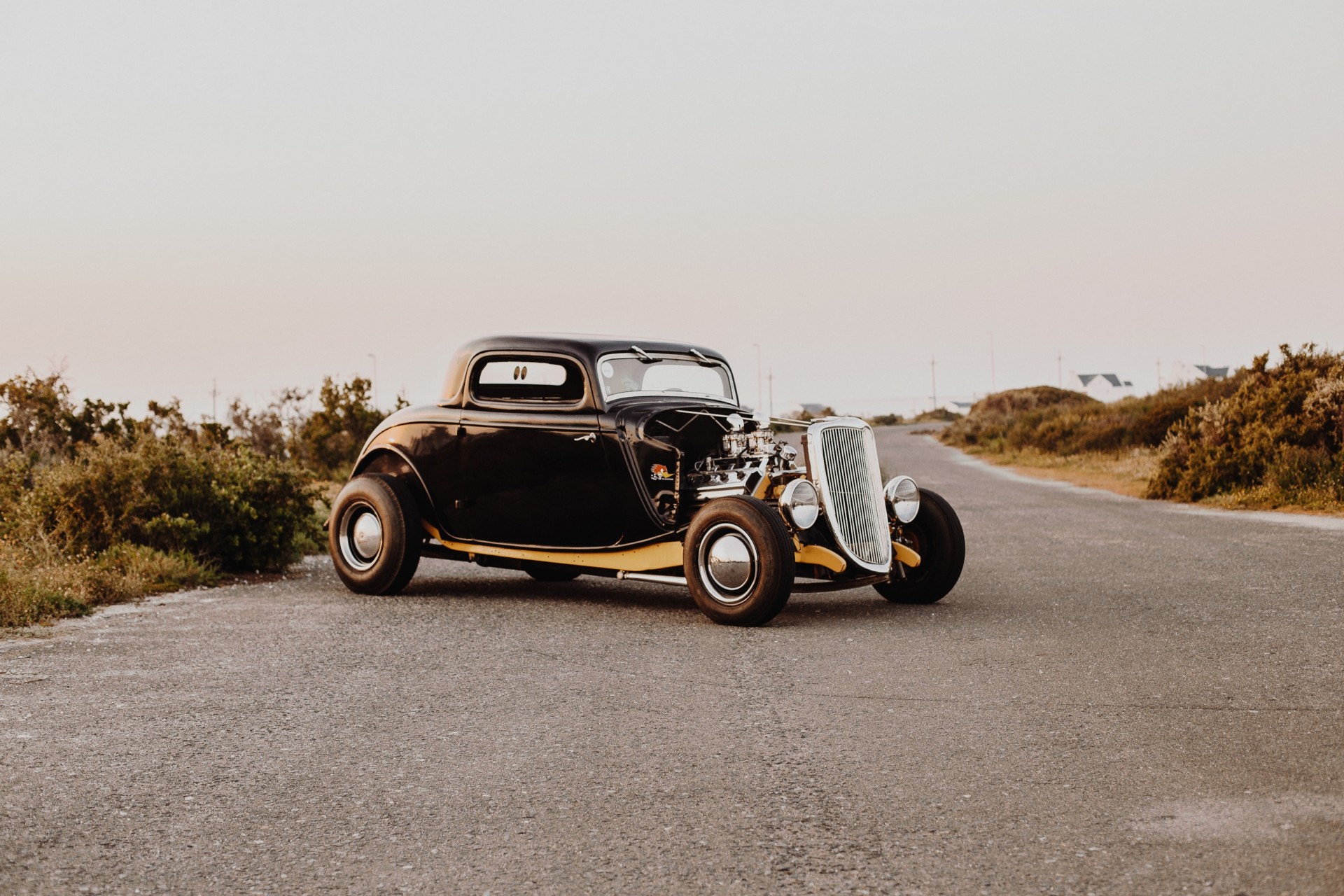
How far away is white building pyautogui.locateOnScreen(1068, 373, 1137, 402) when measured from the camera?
102750 mm

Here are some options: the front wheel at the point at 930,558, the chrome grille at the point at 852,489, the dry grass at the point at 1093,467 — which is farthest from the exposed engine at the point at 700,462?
the dry grass at the point at 1093,467

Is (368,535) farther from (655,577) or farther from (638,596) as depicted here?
(655,577)

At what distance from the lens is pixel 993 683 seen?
6199 millimetres

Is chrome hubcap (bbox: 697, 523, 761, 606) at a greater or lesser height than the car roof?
lesser

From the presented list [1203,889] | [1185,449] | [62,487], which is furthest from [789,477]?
[1185,449]

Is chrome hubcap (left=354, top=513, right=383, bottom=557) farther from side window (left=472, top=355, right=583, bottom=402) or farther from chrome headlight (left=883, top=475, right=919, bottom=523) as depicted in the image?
chrome headlight (left=883, top=475, right=919, bottom=523)

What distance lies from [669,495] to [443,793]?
4699 millimetres

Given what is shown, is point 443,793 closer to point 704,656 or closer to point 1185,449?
point 704,656

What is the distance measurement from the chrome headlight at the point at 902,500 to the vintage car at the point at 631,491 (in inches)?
0.5

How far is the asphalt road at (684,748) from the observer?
367 cm

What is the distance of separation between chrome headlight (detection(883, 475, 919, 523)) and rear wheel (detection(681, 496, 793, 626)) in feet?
4.66

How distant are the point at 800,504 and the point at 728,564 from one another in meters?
0.65

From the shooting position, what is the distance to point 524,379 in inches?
392

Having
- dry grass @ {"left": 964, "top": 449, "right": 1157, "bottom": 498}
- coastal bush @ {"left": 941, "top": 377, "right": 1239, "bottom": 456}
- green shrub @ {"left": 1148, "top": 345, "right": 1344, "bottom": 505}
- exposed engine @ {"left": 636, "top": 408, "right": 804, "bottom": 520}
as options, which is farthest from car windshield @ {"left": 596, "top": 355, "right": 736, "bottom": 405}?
coastal bush @ {"left": 941, "top": 377, "right": 1239, "bottom": 456}
